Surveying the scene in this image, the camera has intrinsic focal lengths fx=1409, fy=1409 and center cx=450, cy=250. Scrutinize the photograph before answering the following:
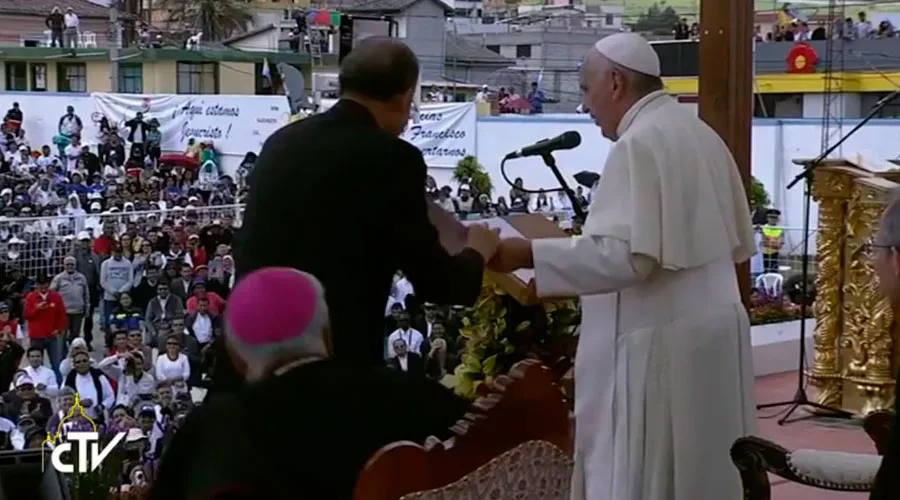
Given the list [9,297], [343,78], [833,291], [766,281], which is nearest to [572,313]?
[343,78]

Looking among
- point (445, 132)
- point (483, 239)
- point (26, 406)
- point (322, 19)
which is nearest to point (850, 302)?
point (483, 239)

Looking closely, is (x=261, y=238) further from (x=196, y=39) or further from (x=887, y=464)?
(x=196, y=39)

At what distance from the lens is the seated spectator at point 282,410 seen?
212 cm

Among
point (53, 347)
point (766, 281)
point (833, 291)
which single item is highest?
point (833, 291)

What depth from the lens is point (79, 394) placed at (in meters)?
11.1

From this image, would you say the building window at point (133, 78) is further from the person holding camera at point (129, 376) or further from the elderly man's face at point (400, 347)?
the elderly man's face at point (400, 347)

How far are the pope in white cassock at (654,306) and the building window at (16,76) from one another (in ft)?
107

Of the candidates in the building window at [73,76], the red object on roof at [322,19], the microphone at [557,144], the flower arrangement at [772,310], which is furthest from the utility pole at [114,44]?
the microphone at [557,144]

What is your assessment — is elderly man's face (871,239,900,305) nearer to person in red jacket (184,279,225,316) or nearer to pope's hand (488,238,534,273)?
pope's hand (488,238,534,273)

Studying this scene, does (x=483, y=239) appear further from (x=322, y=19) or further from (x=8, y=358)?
(x=322, y=19)

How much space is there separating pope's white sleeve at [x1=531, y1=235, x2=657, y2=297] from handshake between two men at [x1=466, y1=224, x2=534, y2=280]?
3 cm

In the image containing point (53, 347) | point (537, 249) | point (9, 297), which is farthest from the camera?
point (9, 297)

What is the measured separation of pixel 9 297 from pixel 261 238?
13.4 meters

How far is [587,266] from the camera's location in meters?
3.04
